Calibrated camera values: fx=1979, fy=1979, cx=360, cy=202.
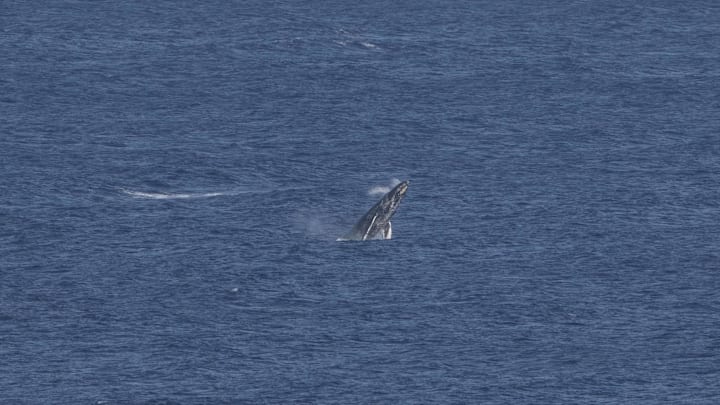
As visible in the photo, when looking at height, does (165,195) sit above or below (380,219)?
below

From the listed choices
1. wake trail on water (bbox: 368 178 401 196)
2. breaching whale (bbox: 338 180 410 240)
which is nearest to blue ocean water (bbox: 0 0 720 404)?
breaching whale (bbox: 338 180 410 240)

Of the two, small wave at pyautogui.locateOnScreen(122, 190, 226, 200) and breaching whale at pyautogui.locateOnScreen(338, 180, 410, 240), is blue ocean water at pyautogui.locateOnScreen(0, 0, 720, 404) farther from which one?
breaching whale at pyautogui.locateOnScreen(338, 180, 410, 240)

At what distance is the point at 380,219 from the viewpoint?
177500mm

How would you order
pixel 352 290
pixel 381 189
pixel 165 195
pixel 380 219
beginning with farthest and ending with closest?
pixel 381 189 → pixel 165 195 → pixel 380 219 → pixel 352 290

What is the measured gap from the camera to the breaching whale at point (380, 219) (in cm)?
17600

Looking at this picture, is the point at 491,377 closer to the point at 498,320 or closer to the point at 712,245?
the point at 498,320

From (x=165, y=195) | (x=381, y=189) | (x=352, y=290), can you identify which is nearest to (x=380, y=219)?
(x=352, y=290)

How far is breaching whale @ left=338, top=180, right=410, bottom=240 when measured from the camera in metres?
176

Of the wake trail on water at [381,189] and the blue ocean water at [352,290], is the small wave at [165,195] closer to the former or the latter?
the blue ocean water at [352,290]

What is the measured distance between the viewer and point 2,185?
194375 millimetres

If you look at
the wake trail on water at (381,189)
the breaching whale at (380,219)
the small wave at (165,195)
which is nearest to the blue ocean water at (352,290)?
the small wave at (165,195)

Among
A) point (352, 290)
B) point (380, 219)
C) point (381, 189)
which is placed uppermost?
point (380, 219)

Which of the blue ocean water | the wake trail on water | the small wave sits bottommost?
the small wave

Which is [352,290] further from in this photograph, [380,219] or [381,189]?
[381,189]
